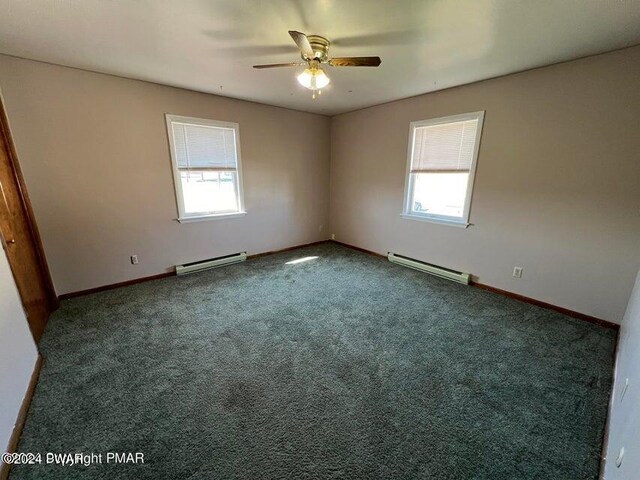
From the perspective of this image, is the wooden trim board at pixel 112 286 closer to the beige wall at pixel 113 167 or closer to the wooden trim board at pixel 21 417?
the beige wall at pixel 113 167

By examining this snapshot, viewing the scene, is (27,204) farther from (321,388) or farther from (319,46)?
(321,388)

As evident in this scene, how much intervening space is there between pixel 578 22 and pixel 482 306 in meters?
2.49

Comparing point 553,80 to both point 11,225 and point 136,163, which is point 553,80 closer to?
point 136,163

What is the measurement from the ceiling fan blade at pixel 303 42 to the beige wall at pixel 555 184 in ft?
7.39

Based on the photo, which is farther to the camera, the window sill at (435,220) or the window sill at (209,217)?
the window sill at (209,217)

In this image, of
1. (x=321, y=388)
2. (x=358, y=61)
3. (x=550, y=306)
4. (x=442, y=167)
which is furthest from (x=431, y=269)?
(x=358, y=61)

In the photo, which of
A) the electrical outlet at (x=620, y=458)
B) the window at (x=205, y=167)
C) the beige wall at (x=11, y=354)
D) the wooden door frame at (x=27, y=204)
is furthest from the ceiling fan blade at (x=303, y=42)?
the wooden door frame at (x=27, y=204)

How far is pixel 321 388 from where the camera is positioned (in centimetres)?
175

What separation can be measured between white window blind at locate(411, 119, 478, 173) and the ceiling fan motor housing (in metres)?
2.04

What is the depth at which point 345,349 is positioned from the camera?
2145 mm

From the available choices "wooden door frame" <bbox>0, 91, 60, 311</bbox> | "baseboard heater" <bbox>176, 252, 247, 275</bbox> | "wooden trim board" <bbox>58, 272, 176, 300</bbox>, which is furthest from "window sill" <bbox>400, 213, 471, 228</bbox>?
"wooden door frame" <bbox>0, 91, 60, 311</bbox>

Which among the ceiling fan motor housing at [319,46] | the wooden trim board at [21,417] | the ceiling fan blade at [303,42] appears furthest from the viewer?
the ceiling fan motor housing at [319,46]

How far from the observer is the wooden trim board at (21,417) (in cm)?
122

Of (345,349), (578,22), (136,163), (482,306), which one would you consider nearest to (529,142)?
(578,22)
